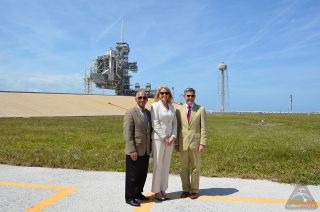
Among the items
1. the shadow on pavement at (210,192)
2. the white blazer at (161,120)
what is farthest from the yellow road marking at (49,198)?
the white blazer at (161,120)

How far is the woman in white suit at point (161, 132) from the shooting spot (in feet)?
20.1

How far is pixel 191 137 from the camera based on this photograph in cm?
642

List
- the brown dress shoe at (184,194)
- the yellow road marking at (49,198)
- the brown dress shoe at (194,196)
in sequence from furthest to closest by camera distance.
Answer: the brown dress shoe at (184,194), the brown dress shoe at (194,196), the yellow road marking at (49,198)

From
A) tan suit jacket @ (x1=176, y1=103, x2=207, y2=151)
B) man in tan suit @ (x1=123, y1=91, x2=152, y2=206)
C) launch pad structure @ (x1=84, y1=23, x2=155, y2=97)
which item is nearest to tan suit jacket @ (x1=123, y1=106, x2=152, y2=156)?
man in tan suit @ (x1=123, y1=91, x2=152, y2=206)

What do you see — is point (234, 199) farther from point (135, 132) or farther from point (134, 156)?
point (135, 132)

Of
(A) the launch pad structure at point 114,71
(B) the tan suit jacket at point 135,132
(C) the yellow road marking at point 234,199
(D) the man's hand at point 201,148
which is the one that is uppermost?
(A) the launch pad structure at point 114,71

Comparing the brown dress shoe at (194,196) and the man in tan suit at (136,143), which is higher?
the man in tan suit at (136,143)

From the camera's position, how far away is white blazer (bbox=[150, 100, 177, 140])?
6113mm

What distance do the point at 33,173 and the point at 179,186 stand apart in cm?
371

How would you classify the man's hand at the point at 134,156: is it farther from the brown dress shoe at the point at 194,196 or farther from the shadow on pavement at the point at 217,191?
the shadow on pavement at the point at 217,191

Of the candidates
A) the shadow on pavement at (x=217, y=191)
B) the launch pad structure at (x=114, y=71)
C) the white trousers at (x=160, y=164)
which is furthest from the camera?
the launch pad structure at (x=114, y=71)

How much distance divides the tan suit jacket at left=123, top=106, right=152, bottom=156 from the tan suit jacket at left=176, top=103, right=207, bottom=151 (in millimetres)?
754

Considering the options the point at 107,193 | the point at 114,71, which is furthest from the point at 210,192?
the point at 114,71

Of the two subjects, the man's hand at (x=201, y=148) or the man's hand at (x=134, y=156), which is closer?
the man's hand at (x=134, y=156)
